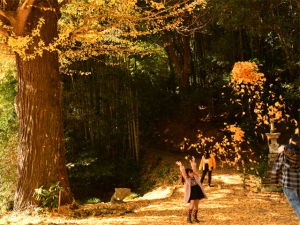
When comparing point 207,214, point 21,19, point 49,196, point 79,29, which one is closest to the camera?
point 21,19

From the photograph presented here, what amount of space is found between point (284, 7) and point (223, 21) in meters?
2.25

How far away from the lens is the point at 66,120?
1180 centimetres

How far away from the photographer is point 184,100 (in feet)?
48.0

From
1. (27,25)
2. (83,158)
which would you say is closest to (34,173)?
(27,25)

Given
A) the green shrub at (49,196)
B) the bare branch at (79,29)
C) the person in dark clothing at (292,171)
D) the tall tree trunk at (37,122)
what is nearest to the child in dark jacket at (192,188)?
the person in dark clothing at (292,171)

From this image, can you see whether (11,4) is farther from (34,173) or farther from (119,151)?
(119,151)

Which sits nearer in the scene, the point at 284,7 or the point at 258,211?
the point at 258,211

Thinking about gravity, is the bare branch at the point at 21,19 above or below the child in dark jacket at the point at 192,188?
above

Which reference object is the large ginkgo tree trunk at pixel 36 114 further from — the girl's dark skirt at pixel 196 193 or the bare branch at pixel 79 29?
the girl's dark skirt at pixel 196 193

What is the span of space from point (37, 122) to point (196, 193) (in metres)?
2.91

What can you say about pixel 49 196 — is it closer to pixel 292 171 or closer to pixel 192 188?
pixel 192 188

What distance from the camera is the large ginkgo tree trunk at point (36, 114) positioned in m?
5.46

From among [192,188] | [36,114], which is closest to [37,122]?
[36,114]

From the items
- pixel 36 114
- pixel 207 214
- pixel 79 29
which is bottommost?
pixel 207 214
